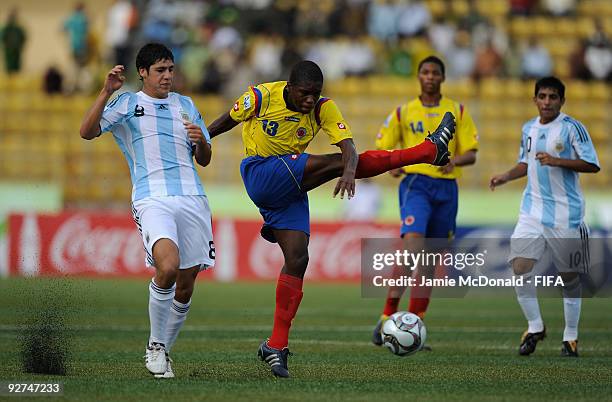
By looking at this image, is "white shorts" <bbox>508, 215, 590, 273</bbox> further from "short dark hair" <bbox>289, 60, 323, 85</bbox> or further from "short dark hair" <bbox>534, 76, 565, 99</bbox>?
"short dark hair" <bbox>289, 60, 323, 85</bbox>

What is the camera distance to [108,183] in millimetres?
23844

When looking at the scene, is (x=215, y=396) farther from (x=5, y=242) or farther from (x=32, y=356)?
(x=5, y=242)

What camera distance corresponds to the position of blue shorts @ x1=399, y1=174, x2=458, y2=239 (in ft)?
38.6

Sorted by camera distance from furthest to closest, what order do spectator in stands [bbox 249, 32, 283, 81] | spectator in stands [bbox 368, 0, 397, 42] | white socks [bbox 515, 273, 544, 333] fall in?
spectator in stands [bbox 368, 0, 397, 42] → spectator in stands [bbox 249, 32, 283, 81] → white socks [bbox 515, 273, 544, 333]

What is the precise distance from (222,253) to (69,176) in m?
3.82

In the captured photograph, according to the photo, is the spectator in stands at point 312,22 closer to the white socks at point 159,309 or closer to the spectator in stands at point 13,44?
the spectator in stands at point 13,44

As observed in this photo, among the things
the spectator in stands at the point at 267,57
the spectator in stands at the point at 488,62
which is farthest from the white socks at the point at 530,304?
the spectator in stands at the point at 488,62

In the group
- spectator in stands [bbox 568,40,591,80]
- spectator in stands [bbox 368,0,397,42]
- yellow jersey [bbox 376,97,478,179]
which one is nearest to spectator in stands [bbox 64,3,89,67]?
spectator in stands [bbox 368,0,397,42]

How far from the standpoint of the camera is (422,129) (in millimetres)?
11828

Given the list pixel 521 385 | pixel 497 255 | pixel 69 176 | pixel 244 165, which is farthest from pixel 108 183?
pixel 521 385

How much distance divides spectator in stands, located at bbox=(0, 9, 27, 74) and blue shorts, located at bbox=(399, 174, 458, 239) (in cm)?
1753

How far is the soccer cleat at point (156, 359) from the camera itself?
27.1 ft

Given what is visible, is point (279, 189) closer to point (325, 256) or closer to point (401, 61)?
point (325, 256)

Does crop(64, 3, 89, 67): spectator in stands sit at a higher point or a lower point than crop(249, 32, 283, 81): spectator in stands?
higher
